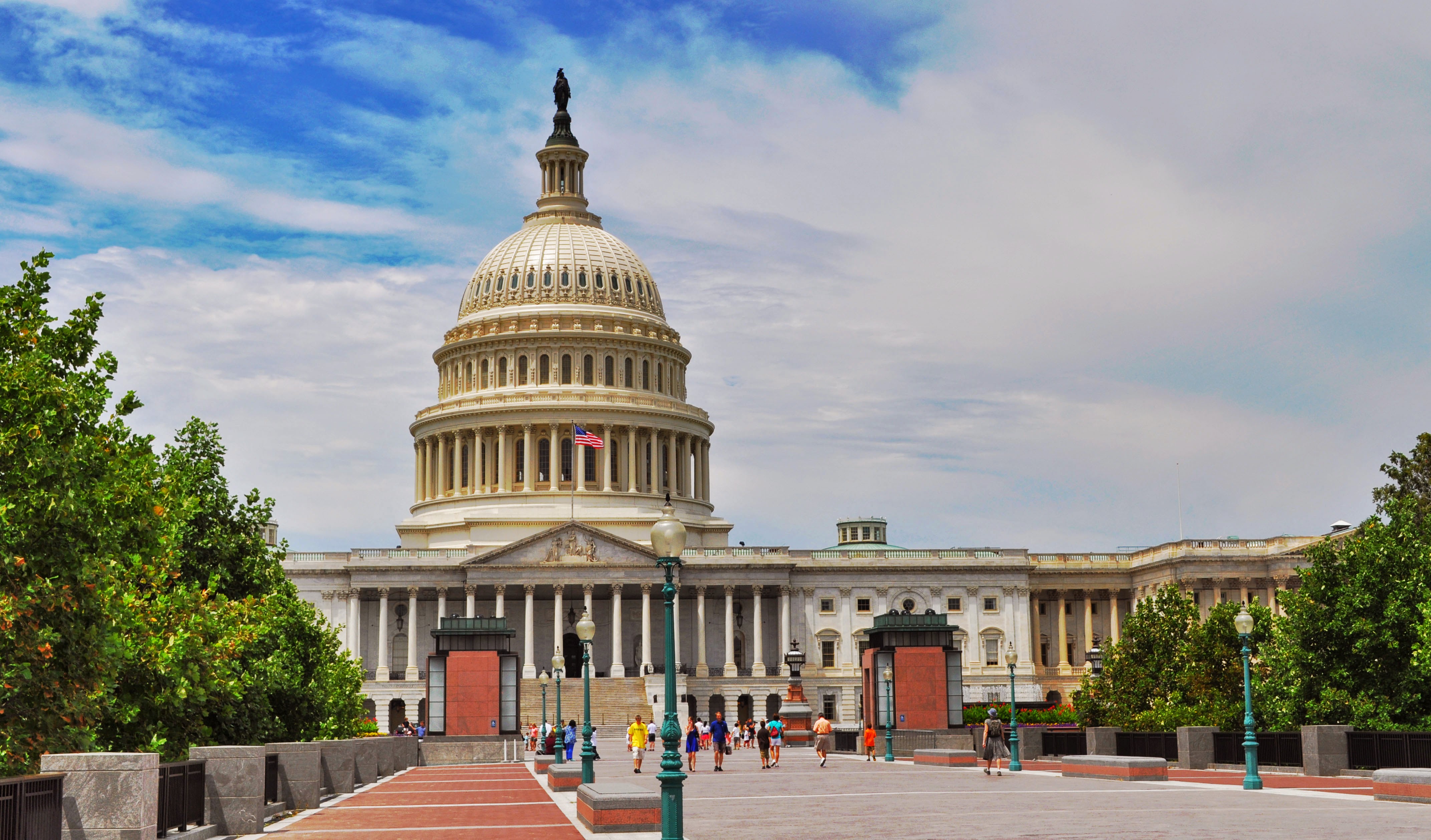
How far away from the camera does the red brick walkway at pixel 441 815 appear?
27172 mm

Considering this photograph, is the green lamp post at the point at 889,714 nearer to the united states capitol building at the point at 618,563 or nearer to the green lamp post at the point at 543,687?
the green lamp post at the point at 543,687

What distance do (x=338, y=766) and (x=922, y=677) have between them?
29.5 meters

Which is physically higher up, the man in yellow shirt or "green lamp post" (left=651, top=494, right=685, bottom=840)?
"green lamp post" (left=651, top=494, right=685, bottom=840)

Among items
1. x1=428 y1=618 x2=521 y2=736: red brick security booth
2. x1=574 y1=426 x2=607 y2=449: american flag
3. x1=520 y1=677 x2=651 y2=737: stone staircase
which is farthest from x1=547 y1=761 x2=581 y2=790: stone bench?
x1=574 y1=426 x2=607 y2=449: american flag

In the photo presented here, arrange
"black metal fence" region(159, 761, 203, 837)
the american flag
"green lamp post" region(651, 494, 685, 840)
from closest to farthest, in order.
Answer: "green lamp post" region(651, 494, 685, 840) → "black metal fence" region(159, 761, 203, 837) → the american flag

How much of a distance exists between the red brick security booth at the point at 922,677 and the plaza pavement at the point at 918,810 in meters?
15.3

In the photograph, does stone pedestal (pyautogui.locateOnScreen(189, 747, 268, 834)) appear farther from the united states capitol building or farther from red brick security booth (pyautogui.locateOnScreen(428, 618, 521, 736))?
the united states capitol building

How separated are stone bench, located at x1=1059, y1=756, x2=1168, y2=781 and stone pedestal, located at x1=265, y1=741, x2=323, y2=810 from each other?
2007 centimetres

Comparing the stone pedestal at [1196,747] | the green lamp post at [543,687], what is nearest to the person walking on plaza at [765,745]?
the stone pedestal at [1196,747]

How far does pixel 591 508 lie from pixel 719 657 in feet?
53.2

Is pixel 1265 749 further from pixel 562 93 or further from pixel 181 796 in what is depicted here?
pixel 562 93

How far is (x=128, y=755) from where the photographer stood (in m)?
20.9

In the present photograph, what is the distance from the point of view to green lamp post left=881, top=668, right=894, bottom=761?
190ft

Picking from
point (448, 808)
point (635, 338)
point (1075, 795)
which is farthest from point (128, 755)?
point (635, 338)
